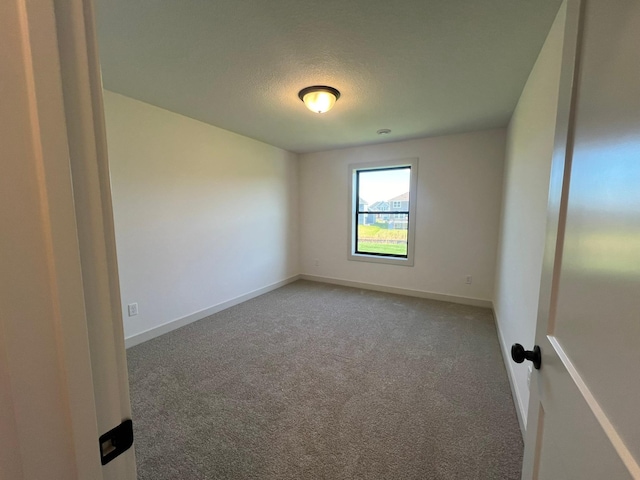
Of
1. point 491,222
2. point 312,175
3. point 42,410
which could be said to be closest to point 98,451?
point 42,410

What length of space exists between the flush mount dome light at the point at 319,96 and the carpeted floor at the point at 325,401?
2.31 meters

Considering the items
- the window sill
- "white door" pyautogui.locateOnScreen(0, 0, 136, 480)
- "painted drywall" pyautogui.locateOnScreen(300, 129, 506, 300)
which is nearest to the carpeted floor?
"painted drywall" pyautogui.locateOnScreen(300, 129, 506, 300)

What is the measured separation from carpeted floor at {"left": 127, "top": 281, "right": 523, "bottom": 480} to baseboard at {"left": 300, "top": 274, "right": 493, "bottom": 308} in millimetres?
492

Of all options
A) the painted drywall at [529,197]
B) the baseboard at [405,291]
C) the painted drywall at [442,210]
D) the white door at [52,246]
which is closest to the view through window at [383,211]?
the painted drywall at [442,210]

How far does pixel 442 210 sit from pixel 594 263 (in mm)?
3558

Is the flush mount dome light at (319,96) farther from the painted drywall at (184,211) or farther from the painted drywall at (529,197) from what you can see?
the painted drywall at (184,211)

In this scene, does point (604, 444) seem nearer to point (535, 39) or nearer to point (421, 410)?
point (421, 410)

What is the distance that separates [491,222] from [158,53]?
13.2 feet

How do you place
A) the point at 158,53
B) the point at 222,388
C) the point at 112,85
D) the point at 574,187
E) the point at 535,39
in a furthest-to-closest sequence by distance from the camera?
1. the point at 112,85
2. the point at 222,388
3. the point at 158,53
4. the point at 535,39
5. the point at 574,187

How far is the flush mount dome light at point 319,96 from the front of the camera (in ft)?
7.43

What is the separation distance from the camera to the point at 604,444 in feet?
1.64

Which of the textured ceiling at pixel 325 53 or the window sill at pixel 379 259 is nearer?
the textured ceiling at pixel 325 53

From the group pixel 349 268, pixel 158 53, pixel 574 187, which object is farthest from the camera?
pixel 349 268

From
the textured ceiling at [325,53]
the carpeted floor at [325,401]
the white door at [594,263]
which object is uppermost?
the textured ceiling at [325,53]
